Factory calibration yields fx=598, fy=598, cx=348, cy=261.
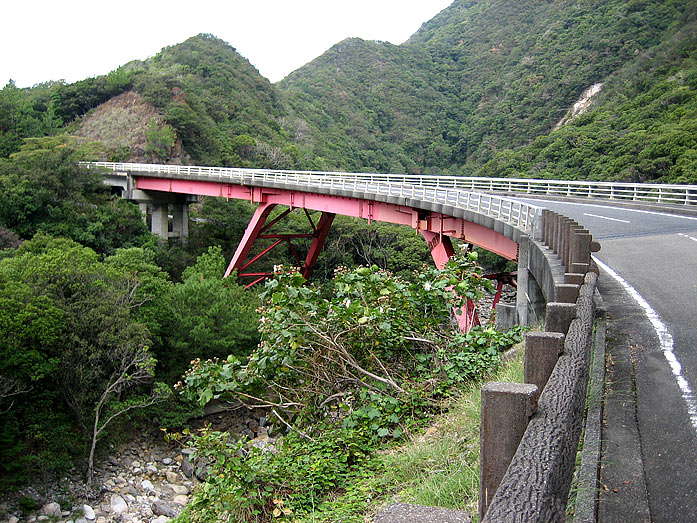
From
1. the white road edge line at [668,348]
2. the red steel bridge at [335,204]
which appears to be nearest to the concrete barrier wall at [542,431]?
the white road edge line at [668,348]

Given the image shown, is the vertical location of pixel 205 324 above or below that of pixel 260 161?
below

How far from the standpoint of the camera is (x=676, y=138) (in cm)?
3725

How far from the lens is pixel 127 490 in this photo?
16797mm

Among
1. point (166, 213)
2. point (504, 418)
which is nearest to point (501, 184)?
point (166, 213)

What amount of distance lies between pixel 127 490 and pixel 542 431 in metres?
17.0

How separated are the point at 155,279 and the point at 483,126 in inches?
2756

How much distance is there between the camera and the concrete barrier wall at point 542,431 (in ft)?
6.57

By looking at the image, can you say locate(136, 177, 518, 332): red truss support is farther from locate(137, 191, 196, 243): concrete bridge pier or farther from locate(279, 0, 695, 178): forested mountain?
locate(279, 0, 695, 178): forested mountain

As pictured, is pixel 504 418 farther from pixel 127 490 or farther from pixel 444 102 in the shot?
pixel 444 102

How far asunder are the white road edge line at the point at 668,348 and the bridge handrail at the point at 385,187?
3957 millimetres

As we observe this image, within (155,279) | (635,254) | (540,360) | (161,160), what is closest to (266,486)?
(540,360)

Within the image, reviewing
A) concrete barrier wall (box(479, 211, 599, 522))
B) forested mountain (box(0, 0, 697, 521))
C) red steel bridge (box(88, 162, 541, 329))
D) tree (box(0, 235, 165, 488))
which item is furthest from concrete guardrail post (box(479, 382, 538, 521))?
tree (box(0, 235, 165, 488))

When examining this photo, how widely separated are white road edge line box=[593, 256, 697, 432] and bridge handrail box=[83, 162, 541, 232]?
3.96 metres

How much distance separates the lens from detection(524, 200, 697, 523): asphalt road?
2869mm
